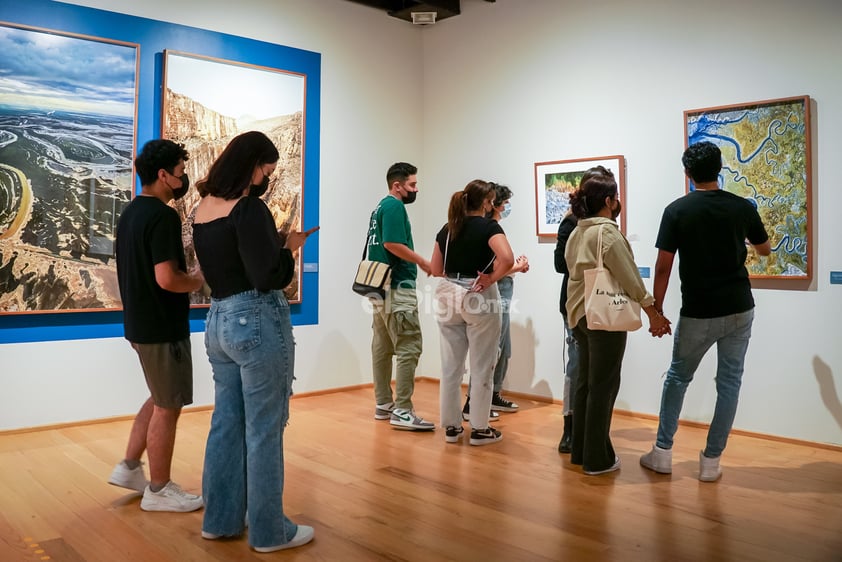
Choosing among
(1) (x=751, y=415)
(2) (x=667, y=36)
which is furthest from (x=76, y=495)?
(2) (x=667, y=36)

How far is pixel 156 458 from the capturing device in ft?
10.9

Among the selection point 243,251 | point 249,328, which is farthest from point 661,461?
point 243,251

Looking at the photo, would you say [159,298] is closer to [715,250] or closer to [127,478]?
[127,478]

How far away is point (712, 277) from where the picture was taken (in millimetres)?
3703

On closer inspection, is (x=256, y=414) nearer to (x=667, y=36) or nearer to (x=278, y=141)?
(x=278, y=141)

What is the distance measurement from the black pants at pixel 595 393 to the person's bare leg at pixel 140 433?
7.30 ft

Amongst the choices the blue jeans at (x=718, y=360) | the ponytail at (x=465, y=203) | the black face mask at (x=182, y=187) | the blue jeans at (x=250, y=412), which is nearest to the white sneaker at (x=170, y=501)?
the blue jeans at (x=250, y=412)

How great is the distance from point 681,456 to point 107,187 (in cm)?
418

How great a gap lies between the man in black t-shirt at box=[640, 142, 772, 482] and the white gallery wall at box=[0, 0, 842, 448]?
3.98ft

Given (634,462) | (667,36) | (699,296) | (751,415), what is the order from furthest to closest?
(667,36) < (751,415) < (634,462) < (699,296)

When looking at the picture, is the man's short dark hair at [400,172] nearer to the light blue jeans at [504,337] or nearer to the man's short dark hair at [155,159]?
the light blue jeans at [504,337]

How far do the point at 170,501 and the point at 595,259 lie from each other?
7.74 feet

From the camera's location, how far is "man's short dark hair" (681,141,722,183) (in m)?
3.71

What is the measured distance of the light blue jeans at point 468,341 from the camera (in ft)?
14.2
